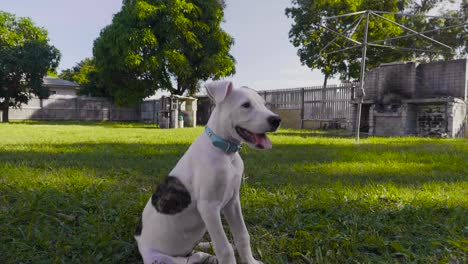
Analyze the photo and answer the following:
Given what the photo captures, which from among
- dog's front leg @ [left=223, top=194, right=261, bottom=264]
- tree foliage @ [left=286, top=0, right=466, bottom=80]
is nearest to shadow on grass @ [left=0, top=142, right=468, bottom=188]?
dog's front leg @ [left=223, top=194, right=261, bottom=264]

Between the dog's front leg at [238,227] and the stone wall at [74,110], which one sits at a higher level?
the stone wall at [74,110]

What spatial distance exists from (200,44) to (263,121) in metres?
20.9

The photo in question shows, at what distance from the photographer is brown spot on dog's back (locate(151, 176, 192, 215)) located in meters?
1.84

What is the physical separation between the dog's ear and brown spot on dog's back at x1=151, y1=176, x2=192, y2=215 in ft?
1.63

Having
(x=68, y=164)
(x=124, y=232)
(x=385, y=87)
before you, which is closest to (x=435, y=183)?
(x=124, y=232)

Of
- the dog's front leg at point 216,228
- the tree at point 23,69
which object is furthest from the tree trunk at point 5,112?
the dog's front leg at point 216,228

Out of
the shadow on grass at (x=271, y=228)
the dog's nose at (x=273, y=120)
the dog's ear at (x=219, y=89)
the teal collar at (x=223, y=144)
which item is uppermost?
the dog's ear at (x=219, y=89)

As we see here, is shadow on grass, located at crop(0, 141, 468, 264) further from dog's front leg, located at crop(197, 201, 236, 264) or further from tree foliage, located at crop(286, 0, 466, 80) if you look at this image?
tree foliage, located at crop(286, 0, 466, 80)

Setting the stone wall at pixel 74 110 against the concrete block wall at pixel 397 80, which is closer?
the concrete block wall at pixel 397 80

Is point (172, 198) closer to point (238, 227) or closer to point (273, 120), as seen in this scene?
point (238, 227)

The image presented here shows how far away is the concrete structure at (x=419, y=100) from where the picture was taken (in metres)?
12.5

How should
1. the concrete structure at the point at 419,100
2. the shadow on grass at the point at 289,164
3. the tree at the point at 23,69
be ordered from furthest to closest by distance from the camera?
1. the tree at the point at 23,69
2. the concrete structure at the point at 419,100
3. the shadow on grass at the point at 289,164

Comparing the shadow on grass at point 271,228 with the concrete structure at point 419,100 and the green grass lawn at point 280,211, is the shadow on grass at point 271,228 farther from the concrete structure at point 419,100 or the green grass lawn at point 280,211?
the concrete structure at point 419,100

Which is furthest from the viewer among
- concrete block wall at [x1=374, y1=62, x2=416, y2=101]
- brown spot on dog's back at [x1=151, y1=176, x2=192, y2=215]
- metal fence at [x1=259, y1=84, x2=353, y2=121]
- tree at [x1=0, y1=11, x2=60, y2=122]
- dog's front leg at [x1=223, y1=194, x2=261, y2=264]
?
tree at [x1=0, y1=11, x2=60, y2=122]
